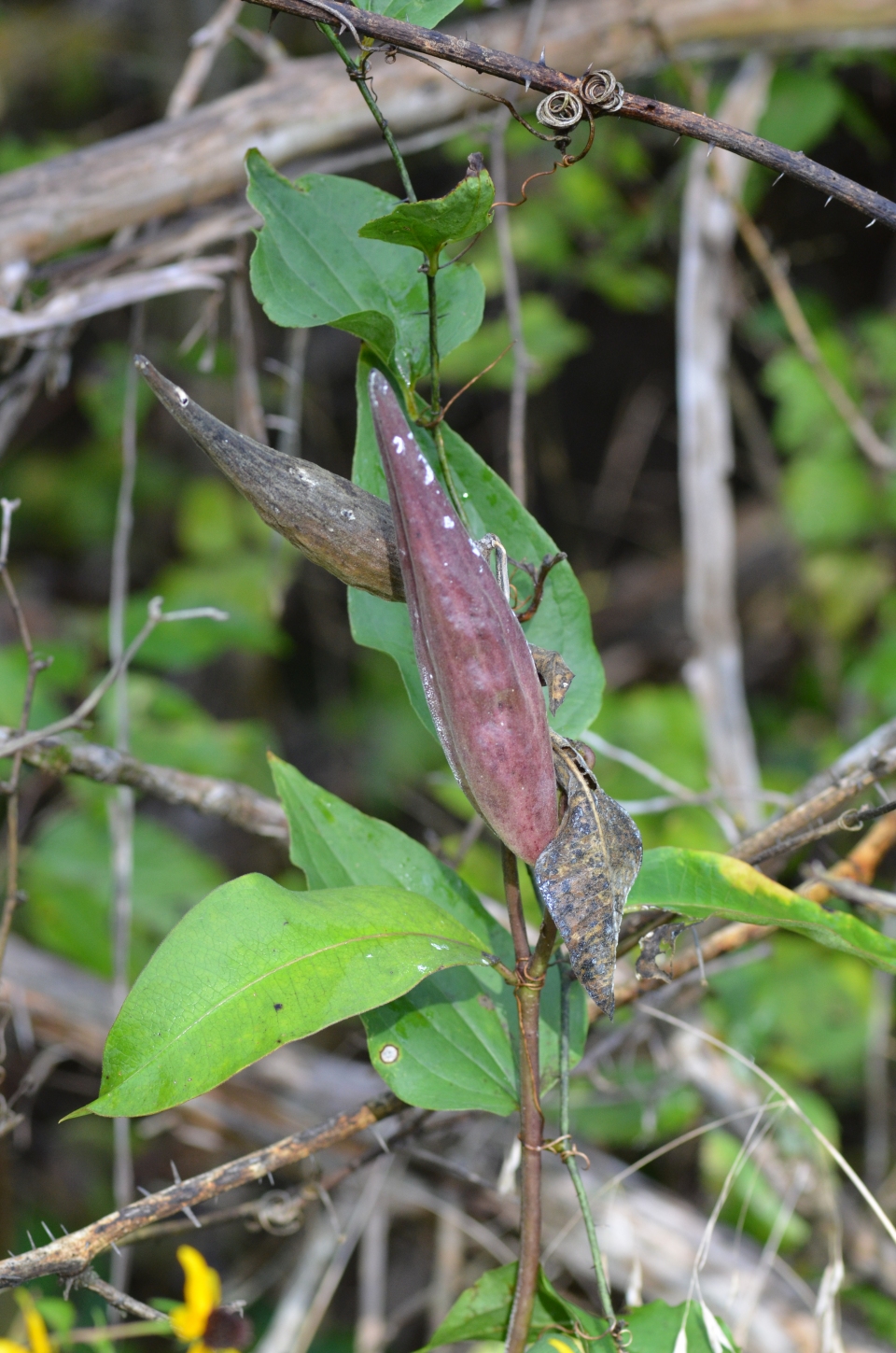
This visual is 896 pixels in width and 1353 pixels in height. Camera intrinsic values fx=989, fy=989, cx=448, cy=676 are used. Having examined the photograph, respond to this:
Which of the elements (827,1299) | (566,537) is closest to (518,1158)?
(827,1299)

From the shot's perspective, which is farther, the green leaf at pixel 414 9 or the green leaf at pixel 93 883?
the green leaf at pixel 93 883

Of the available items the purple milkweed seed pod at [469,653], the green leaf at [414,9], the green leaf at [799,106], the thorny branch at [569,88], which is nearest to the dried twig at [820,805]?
the purple milkweed seed pod at [469,653]

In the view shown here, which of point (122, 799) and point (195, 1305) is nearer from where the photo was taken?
point (195, 1305)

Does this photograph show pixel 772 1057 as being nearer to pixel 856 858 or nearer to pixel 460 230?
pixel 856 858

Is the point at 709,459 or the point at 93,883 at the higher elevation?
the point at 709,459

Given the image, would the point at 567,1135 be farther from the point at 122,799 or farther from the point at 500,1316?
the point at 122,799

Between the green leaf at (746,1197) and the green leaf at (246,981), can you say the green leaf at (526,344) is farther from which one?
the green leaf at (246,981)

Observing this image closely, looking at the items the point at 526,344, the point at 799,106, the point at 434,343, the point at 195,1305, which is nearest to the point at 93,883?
the point at 195,1305

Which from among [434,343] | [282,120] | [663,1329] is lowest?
[663,1329]
